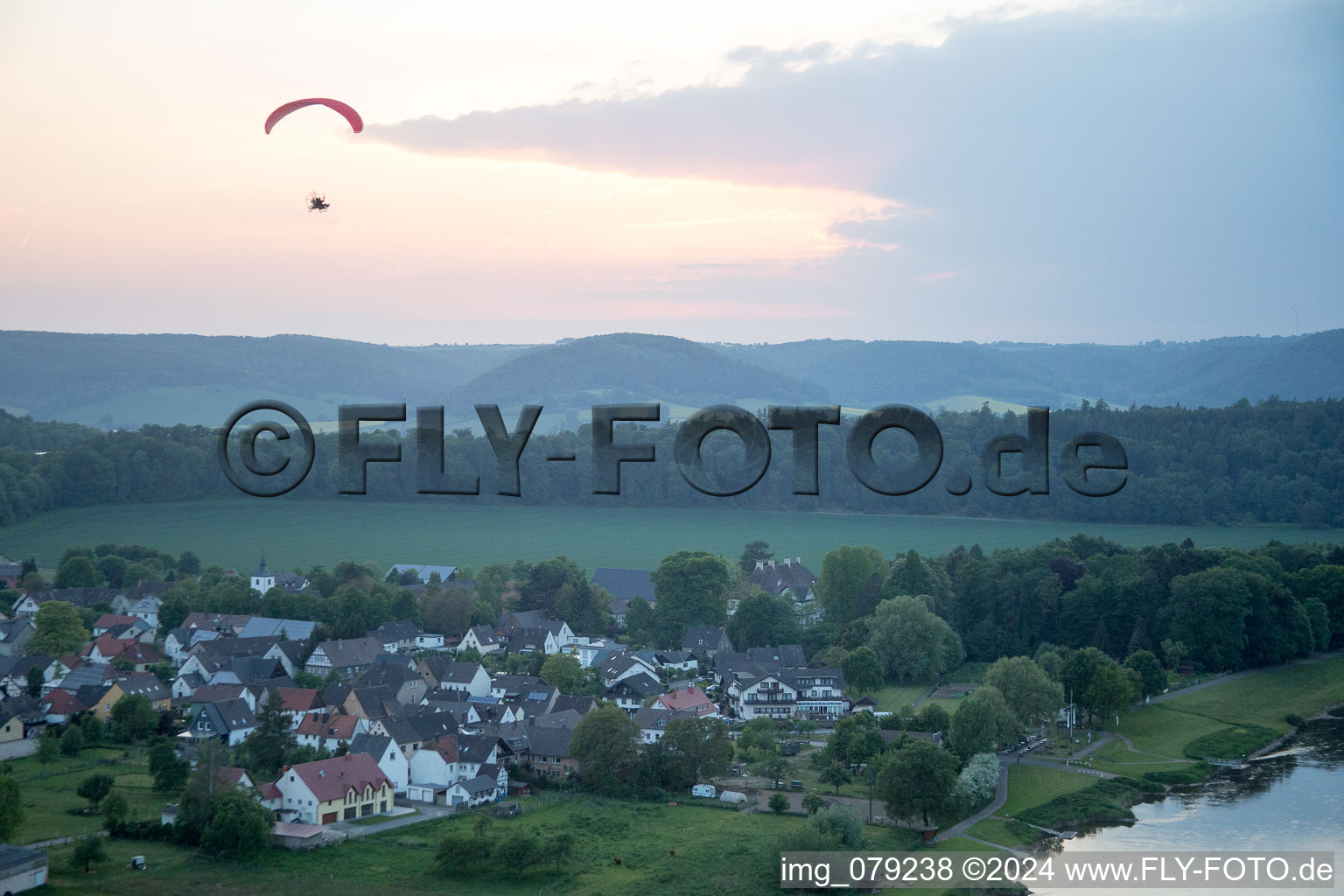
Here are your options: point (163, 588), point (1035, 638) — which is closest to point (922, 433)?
point (1035, 638)

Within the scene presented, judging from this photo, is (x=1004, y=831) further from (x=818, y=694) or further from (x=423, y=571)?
(x=423, y=571)

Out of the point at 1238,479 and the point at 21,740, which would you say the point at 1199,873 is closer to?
the point at 21,740

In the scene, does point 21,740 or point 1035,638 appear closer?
point 21,740

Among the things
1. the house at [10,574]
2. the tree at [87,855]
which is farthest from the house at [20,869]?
the house at [10,574]

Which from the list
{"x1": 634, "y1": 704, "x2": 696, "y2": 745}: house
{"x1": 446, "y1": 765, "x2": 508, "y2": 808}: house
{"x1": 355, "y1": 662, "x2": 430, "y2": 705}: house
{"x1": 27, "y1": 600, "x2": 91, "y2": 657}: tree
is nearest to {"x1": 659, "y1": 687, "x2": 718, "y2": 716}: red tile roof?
{"x1": 634, "y1": 704, "x2": 696, "y2": 745}: house

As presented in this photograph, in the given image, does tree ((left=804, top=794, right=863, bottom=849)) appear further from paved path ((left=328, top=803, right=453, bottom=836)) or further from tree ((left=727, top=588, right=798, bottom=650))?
tree ((left=727, top=588, right=798, bottom=650))

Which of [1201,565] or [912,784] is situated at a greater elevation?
[1201,565]
